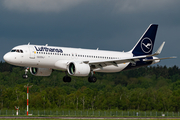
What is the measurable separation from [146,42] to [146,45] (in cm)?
58

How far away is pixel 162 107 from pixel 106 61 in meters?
48.2

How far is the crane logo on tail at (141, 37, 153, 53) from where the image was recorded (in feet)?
218

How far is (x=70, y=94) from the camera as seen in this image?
11406 cm

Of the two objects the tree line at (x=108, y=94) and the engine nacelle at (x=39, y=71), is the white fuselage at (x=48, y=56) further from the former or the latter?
the tree line at (x=108, y=94)

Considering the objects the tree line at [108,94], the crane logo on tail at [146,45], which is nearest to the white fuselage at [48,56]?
the crane logo on tail at [146,45]

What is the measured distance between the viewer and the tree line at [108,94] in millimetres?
97250

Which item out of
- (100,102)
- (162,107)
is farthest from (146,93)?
(100,102)

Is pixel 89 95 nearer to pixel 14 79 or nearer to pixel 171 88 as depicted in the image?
pixel 171 88

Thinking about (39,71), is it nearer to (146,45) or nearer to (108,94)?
(146,45)

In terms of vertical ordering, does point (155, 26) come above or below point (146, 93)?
above

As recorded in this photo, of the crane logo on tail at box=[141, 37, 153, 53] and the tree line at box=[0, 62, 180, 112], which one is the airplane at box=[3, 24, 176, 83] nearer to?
the crane logo on tail at box=[141, 37, 153, 53]

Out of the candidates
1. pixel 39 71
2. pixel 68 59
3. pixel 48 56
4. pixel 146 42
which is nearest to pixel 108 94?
pixel 146 42

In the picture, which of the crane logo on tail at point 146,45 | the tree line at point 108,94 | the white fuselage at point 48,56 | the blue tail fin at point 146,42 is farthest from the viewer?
the tree line at point 108,94

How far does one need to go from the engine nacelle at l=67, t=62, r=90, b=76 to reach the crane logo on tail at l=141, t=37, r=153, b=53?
15067 millimetres
